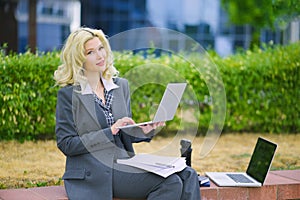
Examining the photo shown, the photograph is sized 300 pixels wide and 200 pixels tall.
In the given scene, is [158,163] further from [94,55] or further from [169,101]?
[94,55]

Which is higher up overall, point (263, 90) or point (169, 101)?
point (169, 101)

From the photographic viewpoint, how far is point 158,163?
411 centimetres

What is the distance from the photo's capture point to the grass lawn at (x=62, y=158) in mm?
5264

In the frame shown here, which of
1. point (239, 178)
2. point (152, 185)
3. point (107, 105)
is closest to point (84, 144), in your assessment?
point (107, 105)

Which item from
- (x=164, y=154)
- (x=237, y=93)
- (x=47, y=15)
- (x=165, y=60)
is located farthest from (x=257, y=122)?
(x=47, y=15)

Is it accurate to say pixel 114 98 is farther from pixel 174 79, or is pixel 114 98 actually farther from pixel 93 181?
pixel 174 79

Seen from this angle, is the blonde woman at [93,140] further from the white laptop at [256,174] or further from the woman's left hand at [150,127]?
the white laptop at [256,174]

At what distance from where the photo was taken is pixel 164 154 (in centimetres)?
426

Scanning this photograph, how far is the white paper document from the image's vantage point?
13.2ft

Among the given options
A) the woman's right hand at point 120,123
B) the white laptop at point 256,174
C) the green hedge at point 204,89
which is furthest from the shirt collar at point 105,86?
the green hedge at point 204,89

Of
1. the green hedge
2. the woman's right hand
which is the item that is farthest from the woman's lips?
the green hedge

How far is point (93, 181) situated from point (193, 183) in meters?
0.64

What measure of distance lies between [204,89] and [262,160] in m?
3.12

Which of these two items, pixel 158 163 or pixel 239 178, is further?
pixel 239 178
